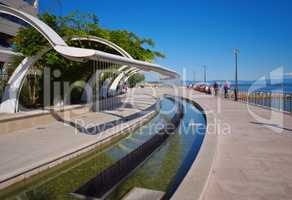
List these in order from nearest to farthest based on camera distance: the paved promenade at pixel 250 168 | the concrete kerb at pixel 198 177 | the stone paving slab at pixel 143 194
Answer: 1. the concrete kerb at pixel 198 177
2. the paved promenade at pixel 250 168
3. the stone paving slab at pixel 143 194

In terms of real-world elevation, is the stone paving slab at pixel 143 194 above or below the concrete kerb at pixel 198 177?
below

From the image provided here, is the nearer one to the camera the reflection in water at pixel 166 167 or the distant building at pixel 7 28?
the reflection in water at pixel 166 167

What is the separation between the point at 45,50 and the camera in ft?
33.0

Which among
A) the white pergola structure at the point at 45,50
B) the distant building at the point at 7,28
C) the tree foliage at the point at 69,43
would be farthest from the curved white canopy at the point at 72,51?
the distant building at the point at 7,28

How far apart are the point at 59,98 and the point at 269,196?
37.2ft

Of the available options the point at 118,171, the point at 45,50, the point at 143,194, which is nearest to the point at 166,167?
the point at 118,171

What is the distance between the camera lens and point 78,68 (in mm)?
13930

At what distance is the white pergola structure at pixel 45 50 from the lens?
20.7 ft

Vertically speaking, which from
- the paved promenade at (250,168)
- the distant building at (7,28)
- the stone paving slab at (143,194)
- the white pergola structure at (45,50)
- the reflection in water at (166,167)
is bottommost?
the stone paving slab at (143,194)

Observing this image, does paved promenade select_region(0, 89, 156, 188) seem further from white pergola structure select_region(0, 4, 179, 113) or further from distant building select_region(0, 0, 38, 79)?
distant building select_region(0, 0, 38, 79)

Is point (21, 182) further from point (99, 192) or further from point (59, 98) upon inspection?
point (59, 98)

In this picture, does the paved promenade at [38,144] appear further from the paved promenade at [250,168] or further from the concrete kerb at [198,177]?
the paved promenade at [250,168]

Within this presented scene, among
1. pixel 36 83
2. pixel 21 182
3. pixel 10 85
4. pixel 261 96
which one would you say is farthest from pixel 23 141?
pixel 261 96

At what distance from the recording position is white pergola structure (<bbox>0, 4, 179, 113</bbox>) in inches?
248
